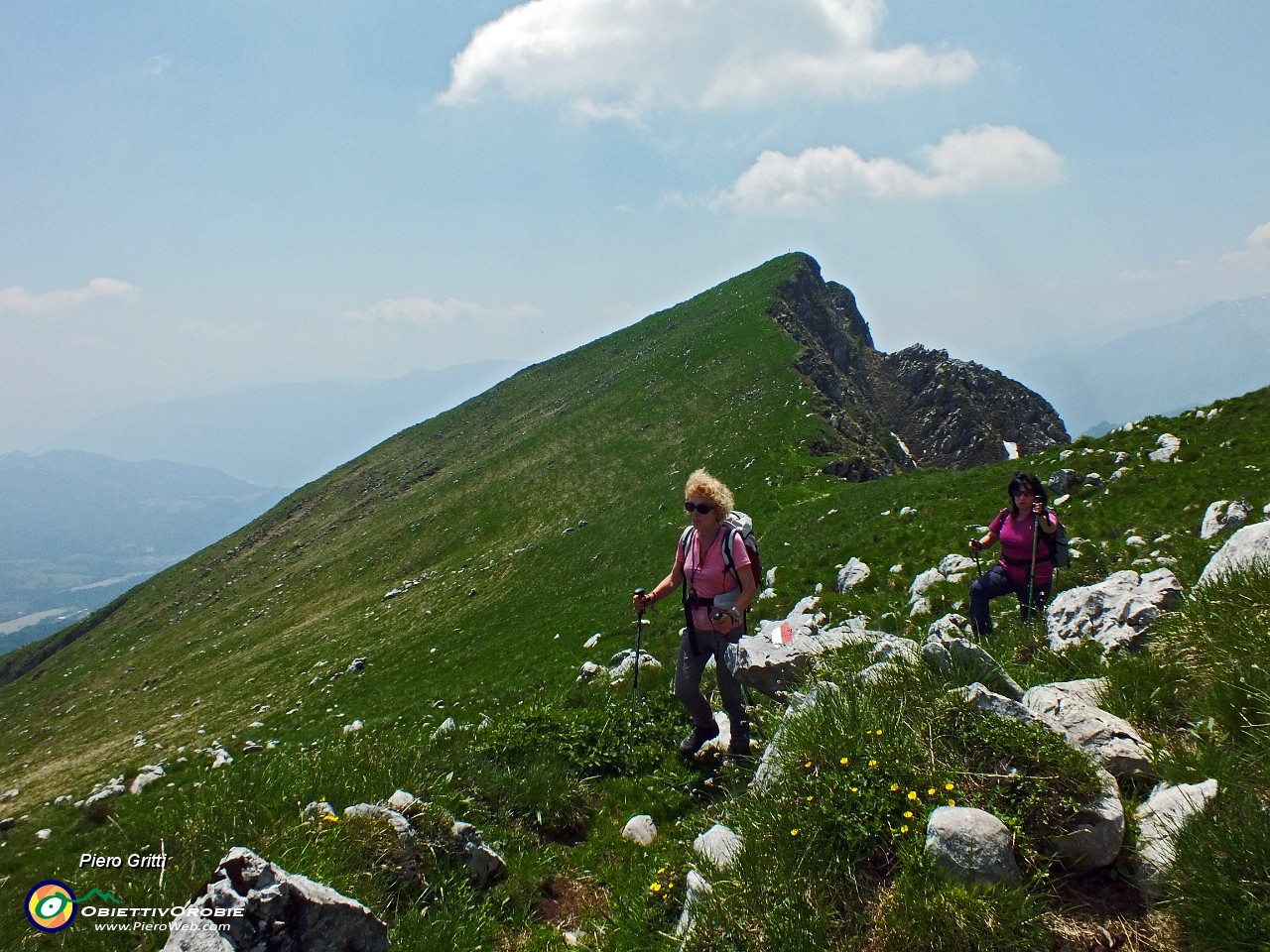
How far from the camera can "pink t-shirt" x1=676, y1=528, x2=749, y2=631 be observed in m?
7.56

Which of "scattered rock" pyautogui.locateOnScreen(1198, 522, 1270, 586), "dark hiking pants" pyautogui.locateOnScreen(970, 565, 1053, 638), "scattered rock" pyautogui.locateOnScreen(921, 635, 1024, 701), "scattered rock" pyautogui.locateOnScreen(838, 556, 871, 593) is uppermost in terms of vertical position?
"scattered rock" pyautogui.locateOnScreen(921, 635, 1024, 701)

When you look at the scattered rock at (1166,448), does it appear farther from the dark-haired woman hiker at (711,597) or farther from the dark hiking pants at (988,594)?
the dark-haired woman hiker at (711,597)

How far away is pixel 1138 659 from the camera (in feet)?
18.9

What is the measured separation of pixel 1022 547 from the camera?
9.83m

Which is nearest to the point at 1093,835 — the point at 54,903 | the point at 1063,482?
the point at 54,903

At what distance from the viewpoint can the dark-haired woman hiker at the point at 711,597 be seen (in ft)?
24.6

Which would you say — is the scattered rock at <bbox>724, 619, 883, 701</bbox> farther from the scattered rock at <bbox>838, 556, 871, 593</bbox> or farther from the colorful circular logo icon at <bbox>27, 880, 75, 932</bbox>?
the scattered rock at <bbox>838, 556, 871, 593</bbox>

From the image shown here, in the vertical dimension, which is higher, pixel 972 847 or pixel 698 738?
pixel 972 847

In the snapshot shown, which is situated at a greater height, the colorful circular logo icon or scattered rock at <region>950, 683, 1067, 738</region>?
the colorful circular logo icon

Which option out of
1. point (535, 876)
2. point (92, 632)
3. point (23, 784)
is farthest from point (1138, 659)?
point (92, 632)

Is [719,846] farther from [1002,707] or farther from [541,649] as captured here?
[541,649]

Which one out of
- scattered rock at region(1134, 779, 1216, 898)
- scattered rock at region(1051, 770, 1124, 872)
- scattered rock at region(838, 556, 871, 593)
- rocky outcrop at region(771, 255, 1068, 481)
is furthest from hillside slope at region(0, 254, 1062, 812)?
scattered rock at region(1134, 779, 1216, 898)

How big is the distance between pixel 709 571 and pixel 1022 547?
5476 mm

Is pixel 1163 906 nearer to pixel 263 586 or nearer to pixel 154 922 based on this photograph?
pixel 154 922
